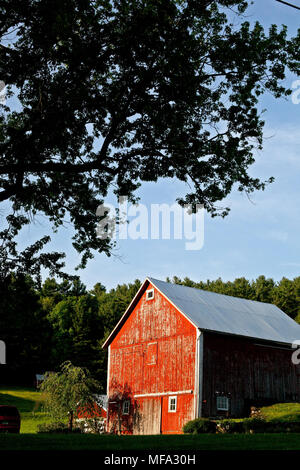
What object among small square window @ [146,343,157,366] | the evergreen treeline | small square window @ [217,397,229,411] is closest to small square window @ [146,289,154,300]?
small square window @ [146,343,157,366]

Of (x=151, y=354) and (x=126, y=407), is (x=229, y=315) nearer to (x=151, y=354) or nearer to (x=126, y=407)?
(x=151, y=354)

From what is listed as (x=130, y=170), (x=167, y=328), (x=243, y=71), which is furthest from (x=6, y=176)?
(x=167, y=328)

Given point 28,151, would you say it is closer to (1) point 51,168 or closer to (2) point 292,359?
(1) point 51,168

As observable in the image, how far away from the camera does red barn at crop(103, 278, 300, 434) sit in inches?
1270

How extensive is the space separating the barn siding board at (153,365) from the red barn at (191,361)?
0.20 ft

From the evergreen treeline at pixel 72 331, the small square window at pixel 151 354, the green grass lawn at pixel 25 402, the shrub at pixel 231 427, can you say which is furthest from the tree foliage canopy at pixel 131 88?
the evergreen treeline at pixel 72 331

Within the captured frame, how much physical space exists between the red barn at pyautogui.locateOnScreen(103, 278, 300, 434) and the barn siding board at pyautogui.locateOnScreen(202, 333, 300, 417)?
0.06 m

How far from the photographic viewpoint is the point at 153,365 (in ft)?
117

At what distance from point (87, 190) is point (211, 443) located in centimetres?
905

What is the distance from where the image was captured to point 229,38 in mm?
15516

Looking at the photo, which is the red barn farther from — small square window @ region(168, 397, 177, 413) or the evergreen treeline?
the evergreen treeline

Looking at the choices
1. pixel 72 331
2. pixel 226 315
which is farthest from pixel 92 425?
pixel 72 331

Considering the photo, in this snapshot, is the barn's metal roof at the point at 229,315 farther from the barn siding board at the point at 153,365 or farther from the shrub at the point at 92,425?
the shrub at the point at 92,425

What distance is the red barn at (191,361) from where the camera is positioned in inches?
1270
